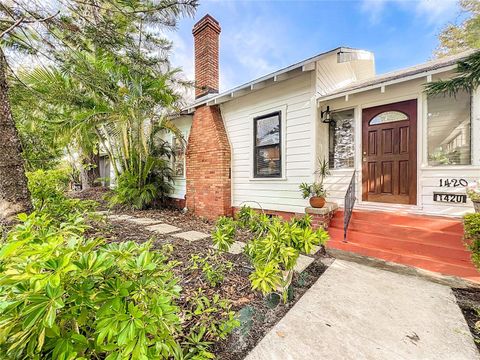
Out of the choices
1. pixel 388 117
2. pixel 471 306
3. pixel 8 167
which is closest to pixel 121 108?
pixel 8 167

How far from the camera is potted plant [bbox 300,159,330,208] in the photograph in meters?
4.17

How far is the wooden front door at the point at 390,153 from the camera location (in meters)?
4.22

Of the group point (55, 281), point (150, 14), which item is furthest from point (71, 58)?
point (55, 281)

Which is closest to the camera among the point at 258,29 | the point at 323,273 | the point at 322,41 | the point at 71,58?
the point at 323,273

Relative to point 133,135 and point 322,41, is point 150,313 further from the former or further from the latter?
point 322,41

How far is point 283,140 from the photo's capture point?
5.03 meters

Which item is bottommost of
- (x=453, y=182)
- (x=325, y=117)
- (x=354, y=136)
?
(x=453, y=182)

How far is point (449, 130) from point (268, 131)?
3532mm

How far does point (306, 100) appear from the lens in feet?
15.3

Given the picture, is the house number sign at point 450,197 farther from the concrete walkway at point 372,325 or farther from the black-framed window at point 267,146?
the black-framed window at point 267,146

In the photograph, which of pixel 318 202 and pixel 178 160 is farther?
pixel 178 160

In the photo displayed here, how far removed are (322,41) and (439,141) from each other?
6.19m

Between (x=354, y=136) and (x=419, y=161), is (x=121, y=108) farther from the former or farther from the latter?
(x=419, y=161)

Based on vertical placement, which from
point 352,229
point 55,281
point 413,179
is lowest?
point 352,229
